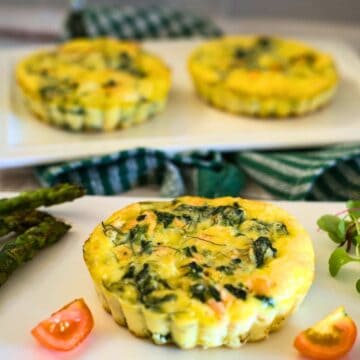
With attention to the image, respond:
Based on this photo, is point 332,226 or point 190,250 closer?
point 190,250

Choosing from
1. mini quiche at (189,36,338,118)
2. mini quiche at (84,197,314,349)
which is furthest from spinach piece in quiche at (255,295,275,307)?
mini quiche at (189,36,338,118)

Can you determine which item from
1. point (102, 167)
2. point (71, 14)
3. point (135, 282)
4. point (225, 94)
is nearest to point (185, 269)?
point (135, 282)

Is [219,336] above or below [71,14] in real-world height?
above

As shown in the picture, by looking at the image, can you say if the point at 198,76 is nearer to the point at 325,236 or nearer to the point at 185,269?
the point at 325,236

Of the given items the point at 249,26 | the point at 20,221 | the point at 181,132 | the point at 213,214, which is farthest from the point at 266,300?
the point at 249,26

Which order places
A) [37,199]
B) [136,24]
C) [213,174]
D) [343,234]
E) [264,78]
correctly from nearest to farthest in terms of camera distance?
[343,234] < [37,199] < [213,174] < [264,78] < [136,24]

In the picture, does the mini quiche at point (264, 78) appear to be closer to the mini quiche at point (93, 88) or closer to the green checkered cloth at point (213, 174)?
the mini quiche at point (93, 88)

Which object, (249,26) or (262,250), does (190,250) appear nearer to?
(262,250)
